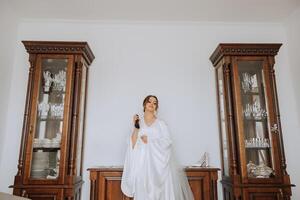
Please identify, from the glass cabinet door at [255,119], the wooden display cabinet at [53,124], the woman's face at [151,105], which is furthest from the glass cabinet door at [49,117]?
the glass cabinet door at [255,119]

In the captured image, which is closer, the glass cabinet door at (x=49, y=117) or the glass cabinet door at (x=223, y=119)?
the glass cabinet door at (x=49, y=117)

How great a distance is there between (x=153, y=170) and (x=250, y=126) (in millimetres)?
1107

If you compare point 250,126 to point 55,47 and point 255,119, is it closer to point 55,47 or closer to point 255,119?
point 255,119

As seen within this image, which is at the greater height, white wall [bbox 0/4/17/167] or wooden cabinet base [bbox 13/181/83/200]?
white wall [bbox 0/4/17/167]

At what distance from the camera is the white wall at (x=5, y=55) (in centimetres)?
272

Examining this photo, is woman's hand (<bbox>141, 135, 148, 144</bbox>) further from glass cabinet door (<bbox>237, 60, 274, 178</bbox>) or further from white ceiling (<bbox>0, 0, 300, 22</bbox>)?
white ceiling (<bbox>0, 0, 300, 22</bbox>)

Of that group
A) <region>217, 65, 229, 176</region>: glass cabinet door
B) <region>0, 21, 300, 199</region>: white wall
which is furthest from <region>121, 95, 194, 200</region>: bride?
<region>217, 65, 229, 176</region>: glass cabinet door

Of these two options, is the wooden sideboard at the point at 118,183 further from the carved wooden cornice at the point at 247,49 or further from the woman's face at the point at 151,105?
the carved wooden cornice at the point at 247,49

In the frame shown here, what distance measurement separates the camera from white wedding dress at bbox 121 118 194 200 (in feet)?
7.19

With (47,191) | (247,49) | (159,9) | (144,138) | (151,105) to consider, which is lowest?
(47,191)

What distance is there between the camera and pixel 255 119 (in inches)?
100.0

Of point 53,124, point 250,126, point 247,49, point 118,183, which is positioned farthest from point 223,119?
point 53,124

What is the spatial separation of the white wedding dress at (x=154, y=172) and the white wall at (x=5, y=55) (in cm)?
153

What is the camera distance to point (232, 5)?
2.78m
